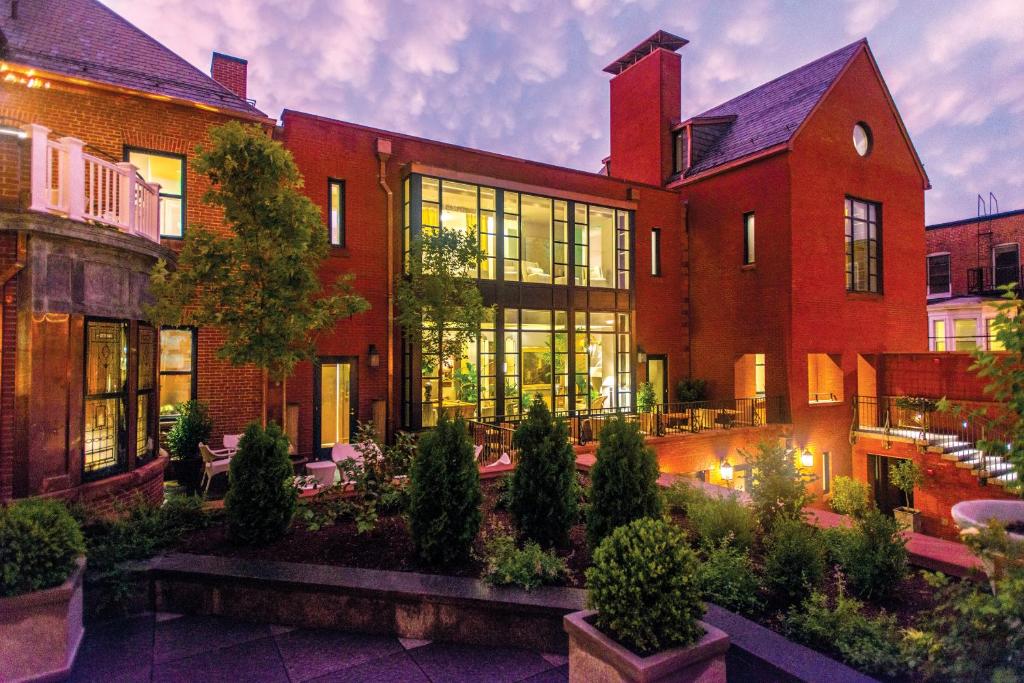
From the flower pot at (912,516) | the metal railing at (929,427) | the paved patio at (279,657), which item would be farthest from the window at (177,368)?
the metal railing at (929,427)

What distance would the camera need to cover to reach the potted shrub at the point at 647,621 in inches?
126

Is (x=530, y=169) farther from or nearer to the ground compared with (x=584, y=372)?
farther from the ground

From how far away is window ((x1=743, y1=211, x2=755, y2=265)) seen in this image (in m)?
18.0

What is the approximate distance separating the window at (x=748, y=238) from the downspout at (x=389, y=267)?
446 inches

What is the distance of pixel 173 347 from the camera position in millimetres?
11602

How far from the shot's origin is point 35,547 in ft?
13.5

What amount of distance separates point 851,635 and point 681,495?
10.8 ft

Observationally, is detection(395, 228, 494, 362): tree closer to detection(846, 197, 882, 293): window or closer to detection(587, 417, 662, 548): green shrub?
detection(587, 417, 662, 548): green shrub

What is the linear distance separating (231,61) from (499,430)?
37.1 feet

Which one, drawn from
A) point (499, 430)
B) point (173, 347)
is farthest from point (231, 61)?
point (499, 430)

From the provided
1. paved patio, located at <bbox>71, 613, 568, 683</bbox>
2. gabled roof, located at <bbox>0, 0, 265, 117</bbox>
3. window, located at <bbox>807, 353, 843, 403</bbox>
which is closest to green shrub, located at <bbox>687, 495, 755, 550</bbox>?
paved patio, located at <bbox>71, 613, 568, 683</bbox>

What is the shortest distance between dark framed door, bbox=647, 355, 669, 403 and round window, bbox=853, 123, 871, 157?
949 cm

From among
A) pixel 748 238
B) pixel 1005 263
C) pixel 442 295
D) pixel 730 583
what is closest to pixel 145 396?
pixel 442 295

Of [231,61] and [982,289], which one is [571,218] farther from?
[982,289]
